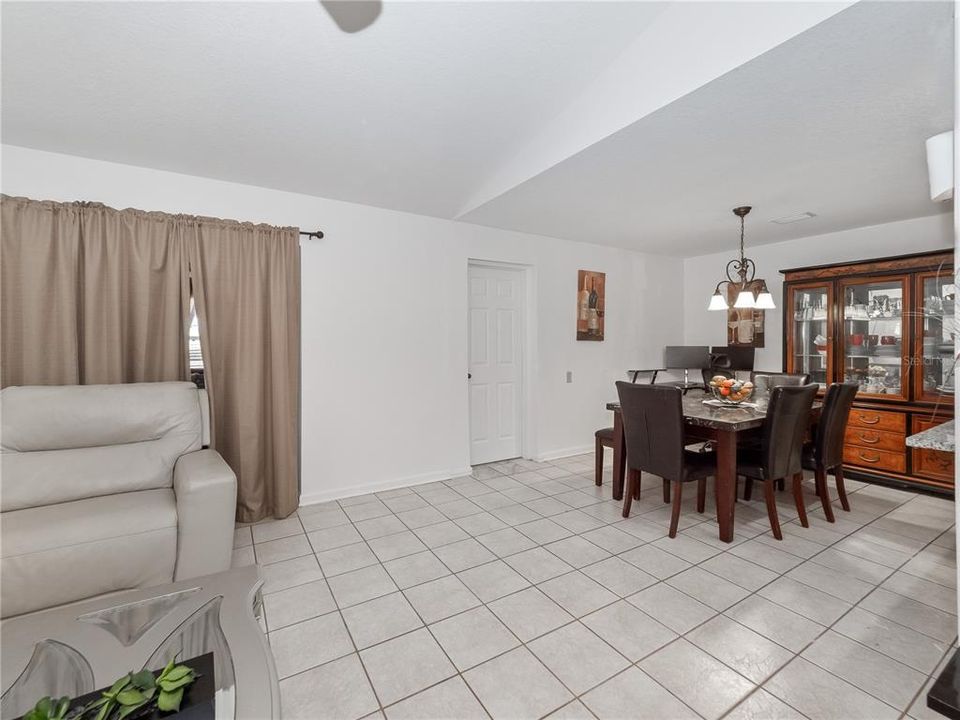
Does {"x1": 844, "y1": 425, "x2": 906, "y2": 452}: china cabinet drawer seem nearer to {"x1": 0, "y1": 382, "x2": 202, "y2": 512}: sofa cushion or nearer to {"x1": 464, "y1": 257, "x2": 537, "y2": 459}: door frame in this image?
{"x1": 464, "y1": 257, "x2": 537, "y2": 459}: door frame

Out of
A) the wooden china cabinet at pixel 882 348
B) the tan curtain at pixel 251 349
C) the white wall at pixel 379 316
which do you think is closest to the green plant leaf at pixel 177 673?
the tan curtain at pixel 251 349

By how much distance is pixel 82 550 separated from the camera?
1809 millimetres

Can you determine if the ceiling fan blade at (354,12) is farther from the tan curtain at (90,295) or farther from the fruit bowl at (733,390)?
the fruit bowl at (733,390)

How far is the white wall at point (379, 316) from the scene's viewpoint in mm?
2891

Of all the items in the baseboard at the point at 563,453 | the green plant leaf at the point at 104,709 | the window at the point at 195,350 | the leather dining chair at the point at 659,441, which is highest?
the window at the point at 195,350

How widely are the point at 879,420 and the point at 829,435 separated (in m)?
1.33

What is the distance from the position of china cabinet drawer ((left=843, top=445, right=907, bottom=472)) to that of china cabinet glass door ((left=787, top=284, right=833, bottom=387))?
2.10ft

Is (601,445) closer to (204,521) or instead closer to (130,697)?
(204,521)

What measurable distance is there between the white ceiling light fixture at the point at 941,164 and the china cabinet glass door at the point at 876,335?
2.61 metres

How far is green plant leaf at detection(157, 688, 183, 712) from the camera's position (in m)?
0.96

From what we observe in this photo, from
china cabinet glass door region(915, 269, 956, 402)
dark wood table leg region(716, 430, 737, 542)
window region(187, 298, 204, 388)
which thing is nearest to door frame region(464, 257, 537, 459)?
dark wood table leg region(716, 430, 737, 542)

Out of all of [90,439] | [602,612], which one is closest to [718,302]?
[602,612]

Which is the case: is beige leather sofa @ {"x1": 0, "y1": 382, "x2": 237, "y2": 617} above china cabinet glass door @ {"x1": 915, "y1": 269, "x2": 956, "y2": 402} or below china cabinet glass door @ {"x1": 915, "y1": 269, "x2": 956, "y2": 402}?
below

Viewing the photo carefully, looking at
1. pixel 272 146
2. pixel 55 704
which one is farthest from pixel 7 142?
pixel 55 704
